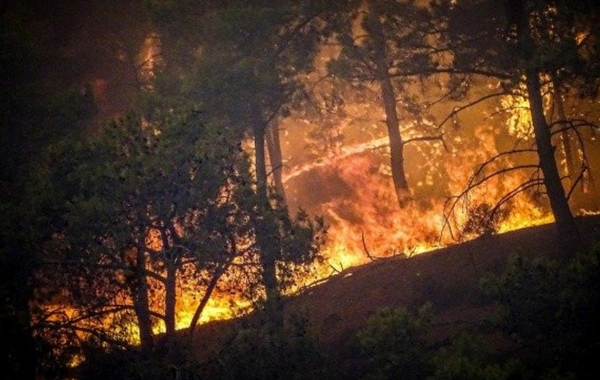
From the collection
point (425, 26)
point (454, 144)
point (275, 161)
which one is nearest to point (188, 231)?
point (425, 26)

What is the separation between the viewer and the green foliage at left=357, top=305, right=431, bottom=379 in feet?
27.7

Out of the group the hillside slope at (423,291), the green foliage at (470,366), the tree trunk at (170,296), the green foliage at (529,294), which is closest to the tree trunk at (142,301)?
the tree trunk at (170,296)

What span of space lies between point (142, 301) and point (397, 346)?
→ 17.2ft

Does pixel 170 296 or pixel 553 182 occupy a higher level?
pixel 553 182

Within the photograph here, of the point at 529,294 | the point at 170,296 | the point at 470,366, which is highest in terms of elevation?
the point at 170,296

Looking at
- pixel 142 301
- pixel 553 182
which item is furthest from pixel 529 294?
pixel 142 301

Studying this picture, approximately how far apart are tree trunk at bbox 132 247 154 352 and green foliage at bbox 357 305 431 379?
4108 mm

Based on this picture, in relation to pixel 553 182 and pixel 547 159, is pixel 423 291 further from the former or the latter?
pixel 547 159

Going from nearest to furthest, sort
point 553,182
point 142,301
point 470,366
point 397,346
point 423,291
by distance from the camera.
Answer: point 470,366 → point 397,346 → point 142,301 → point 553,182 → point 423,291

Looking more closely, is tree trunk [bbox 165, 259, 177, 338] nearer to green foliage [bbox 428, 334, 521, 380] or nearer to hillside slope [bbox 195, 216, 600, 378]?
hillside slope [bbox 195, 216, 600, 378]

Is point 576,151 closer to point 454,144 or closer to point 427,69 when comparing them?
point 454,144

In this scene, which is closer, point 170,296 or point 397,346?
point 397,346

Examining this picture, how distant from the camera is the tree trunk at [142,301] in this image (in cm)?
948

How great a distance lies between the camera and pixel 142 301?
10.6 m
